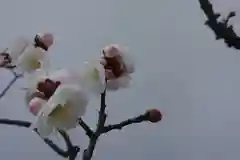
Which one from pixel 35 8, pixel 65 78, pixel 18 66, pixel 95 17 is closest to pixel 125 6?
pixel 95 17

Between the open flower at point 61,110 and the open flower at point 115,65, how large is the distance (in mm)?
62

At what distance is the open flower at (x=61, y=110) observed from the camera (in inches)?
25.5

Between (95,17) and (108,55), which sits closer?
(108,55)

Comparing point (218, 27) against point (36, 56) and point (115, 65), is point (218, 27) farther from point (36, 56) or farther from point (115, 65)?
point (36, 56)

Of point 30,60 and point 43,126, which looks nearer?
point 43,126

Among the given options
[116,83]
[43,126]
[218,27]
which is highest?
[218,27]

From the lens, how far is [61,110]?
66 centimetres

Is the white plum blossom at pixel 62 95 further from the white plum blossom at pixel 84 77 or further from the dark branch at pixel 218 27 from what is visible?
the dark branch at pixel 218 27

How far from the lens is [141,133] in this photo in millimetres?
1215

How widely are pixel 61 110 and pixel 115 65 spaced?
120 millimetres

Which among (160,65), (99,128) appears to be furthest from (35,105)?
(160,65)

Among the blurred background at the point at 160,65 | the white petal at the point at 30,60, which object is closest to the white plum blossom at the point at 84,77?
the white petal at the point at 30,60

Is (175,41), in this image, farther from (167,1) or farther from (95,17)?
(95,17)

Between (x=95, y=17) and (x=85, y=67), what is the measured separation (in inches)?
21.3
